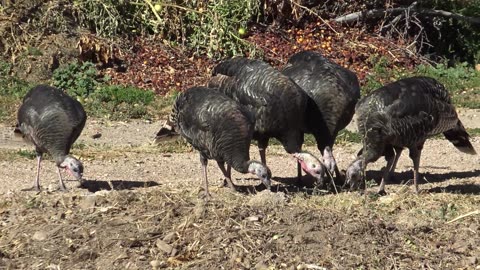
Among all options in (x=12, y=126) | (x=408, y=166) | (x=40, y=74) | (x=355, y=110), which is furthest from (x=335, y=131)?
(x=40, y=74)

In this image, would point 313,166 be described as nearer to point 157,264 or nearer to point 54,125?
point 54,125

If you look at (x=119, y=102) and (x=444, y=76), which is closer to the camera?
(x=119, y=102)

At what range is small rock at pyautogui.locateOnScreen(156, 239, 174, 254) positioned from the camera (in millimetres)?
6602

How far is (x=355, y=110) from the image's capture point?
9.19 metres

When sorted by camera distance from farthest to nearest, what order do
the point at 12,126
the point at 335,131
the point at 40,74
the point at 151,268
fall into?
the point at 40,74 < the point at 12,126 < the point at 335,131 < the point at 151,268

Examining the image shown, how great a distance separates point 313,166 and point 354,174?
0.39 metres

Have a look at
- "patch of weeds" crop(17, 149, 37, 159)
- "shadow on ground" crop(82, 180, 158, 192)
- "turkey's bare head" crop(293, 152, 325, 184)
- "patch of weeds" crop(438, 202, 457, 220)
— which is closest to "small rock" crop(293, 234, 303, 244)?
"patch of weeds" crop(438, 202, 457, 220)

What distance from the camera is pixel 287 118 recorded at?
30.5 feet

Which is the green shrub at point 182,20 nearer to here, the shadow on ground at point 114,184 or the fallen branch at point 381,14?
the fallen branch at point 381,14

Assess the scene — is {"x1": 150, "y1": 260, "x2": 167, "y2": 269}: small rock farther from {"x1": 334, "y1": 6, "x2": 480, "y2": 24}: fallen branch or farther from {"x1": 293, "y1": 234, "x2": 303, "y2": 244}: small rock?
{"x1": 334, "y1": 6, "x2": 480, "y2": 24}: fallen branch

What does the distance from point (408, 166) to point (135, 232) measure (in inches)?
193

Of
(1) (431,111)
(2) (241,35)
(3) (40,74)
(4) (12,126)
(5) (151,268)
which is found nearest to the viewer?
(5) (151,268)

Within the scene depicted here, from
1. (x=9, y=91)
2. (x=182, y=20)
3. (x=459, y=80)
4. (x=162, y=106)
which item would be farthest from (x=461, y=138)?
(x=182, y=20)

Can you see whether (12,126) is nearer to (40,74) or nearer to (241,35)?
(40,74)
